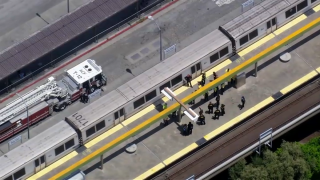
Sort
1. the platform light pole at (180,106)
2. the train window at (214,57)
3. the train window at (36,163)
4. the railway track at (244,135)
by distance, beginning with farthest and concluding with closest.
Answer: the train window at (214,57) < the platform light pole at (180,106) < the railway track at (244,135) < the train window at (36,163)

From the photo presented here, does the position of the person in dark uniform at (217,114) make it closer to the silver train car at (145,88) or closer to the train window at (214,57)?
the silver train car at (145,88)

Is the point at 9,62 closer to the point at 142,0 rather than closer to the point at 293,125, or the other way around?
the point at 142,0

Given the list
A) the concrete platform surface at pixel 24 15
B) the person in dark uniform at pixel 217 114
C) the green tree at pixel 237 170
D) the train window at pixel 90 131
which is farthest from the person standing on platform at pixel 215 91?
the concrete platform surface at pixel 24 15

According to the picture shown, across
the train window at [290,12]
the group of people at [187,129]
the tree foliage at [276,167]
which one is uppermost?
the train window at [290,12]

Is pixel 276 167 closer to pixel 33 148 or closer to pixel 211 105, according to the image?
pixel 211 105

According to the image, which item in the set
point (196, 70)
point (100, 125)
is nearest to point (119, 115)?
point (100, 125)

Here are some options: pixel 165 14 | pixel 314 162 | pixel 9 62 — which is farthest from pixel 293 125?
pixel 9 62
